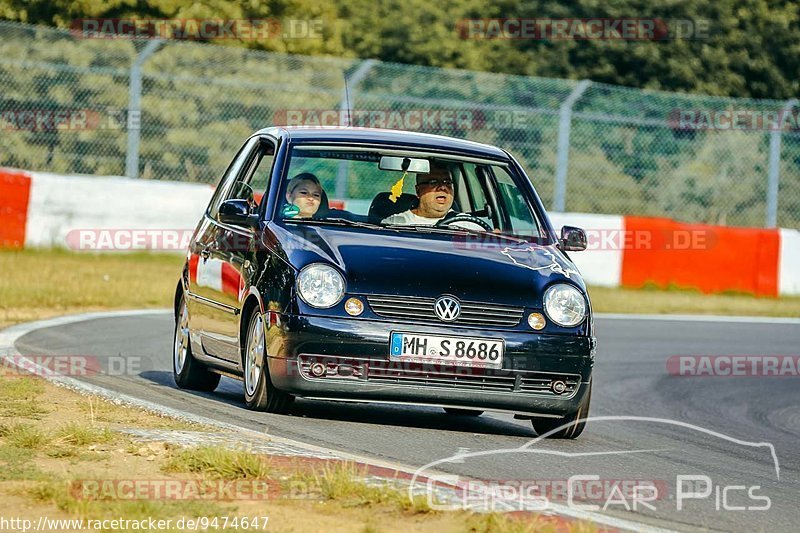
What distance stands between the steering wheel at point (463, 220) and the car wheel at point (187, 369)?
177cm

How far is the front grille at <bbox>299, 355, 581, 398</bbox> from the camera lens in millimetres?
7770

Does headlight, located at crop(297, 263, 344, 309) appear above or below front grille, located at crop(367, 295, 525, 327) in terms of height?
above

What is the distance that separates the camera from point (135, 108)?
21938mm

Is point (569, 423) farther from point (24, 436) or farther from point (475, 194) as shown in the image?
point (24, 436)

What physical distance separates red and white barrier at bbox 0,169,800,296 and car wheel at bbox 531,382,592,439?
12787 millimetres

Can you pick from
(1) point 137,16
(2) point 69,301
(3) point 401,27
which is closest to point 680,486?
(2) point 69,301

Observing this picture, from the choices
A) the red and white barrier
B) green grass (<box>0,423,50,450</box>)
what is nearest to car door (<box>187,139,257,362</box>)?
green grass (<box>0,423,50,450</box>)

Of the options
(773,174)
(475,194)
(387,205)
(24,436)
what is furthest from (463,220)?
(773,174)

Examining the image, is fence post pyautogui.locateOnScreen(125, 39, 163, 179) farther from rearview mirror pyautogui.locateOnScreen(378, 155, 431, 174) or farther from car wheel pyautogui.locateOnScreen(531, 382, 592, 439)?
car wheel pyautogui.locateOnScreen(531, 382, 592, 439)

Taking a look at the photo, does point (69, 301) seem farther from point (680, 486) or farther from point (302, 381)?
point (680, 486)

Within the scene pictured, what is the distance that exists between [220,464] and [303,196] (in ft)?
9.66

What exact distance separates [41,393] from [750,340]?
9.72m

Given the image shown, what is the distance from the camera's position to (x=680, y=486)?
679 cm

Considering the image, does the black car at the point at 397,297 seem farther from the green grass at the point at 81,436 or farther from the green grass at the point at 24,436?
the green grass at the point at 24,436
